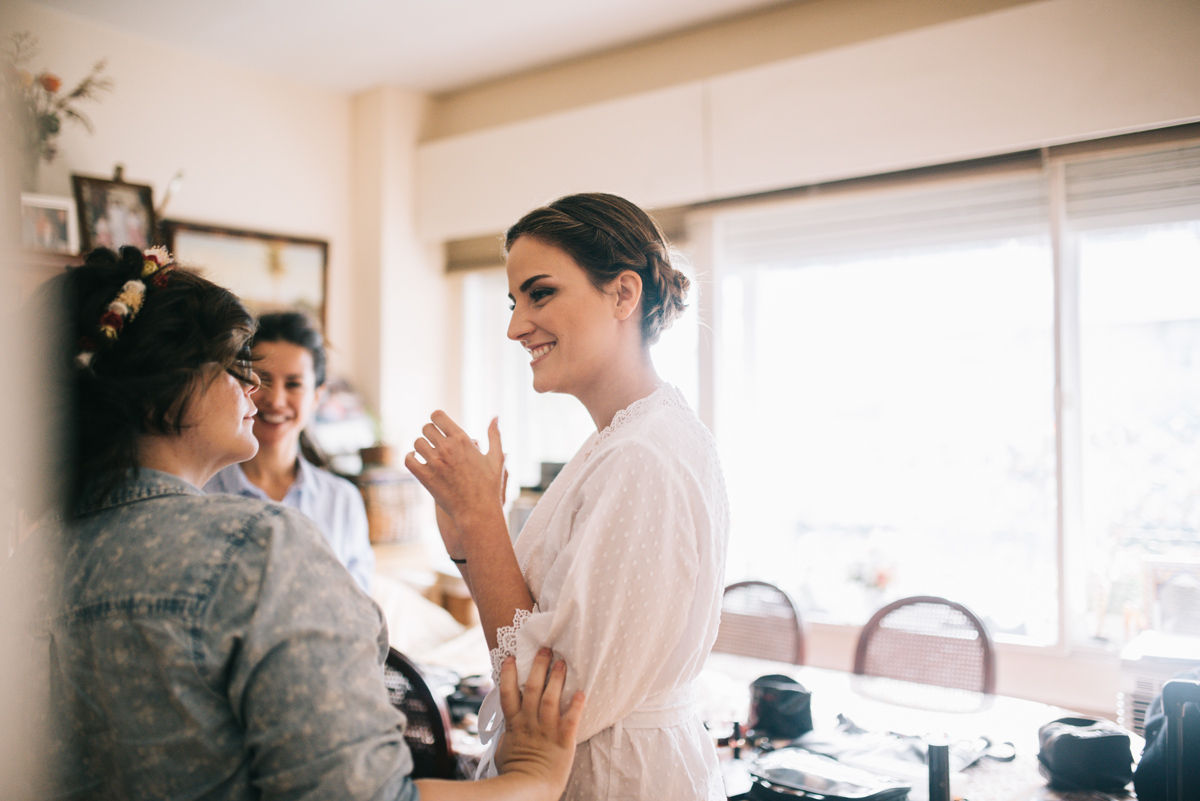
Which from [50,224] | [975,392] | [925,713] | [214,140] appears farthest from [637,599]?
[214,140]

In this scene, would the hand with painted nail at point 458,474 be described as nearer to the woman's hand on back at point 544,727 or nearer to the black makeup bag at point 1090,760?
the woman's hand on back at point 544,727

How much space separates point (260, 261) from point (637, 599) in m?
3.47

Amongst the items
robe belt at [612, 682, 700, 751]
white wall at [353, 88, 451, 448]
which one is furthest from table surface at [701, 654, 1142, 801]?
white wall at [353, 88, 451, 448]

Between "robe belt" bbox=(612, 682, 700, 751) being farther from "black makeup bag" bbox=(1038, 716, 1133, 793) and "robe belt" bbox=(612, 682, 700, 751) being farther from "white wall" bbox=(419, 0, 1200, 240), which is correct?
"white wall" bbox=(419, 0, 1200, 240)

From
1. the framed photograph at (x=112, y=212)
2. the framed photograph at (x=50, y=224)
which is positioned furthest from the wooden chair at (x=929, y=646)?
the framed photograph at (x=50, y=224)

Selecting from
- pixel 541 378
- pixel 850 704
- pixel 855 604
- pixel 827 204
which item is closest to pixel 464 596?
pixel 855 604

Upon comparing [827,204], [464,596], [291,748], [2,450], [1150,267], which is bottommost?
[464,596]

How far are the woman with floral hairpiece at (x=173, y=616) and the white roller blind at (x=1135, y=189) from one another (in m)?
2.77

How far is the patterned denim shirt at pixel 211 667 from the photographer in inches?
28.5

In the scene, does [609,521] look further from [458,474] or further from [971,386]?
[971,386]

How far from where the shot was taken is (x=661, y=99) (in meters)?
3.31

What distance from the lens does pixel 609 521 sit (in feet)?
3.13

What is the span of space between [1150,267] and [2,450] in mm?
3105

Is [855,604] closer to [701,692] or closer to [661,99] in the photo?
[701,692]
